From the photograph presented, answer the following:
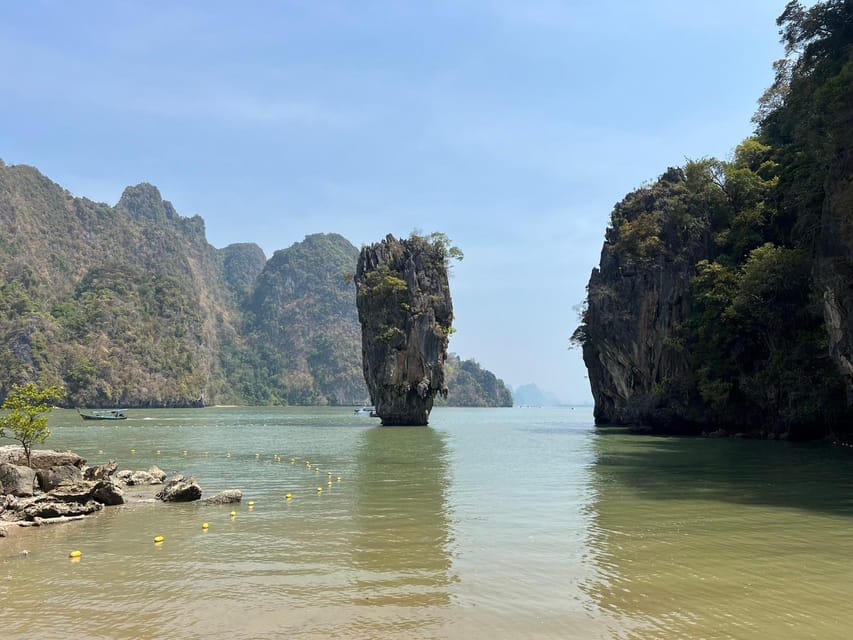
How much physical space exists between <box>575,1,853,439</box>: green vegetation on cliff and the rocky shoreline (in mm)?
25064

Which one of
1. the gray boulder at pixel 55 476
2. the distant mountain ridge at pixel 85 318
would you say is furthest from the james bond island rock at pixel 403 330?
the distant mountain ridge at pixel 85 318

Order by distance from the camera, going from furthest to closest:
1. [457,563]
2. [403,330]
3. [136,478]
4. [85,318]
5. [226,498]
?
[85,318]
[403,330]
[136,478]
[226,498]
[457,563]

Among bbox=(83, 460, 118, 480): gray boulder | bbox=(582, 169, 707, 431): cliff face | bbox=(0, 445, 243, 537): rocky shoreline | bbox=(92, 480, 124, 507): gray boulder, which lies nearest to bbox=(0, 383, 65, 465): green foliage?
bbox=(0, 445, 243, 537): rocky shoreline

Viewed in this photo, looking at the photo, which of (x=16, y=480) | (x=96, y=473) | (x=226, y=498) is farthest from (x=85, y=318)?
(x=226, y=498)

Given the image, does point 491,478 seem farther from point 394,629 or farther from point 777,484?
point 394,629

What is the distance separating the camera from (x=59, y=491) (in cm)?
1552

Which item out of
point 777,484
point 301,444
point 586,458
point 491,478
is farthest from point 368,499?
point 301,444

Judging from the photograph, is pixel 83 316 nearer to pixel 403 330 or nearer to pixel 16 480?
pixel 403 330

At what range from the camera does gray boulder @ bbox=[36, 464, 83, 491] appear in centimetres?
1738

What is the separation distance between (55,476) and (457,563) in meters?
13.2

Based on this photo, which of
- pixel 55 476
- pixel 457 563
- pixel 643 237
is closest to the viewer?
pixel 457 563

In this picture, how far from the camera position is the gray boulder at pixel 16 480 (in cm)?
1622

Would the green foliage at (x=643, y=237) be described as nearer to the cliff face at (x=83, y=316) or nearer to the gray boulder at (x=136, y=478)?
the gray boulder at (x=136, y=478)

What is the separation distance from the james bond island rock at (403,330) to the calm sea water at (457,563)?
38.8 m
